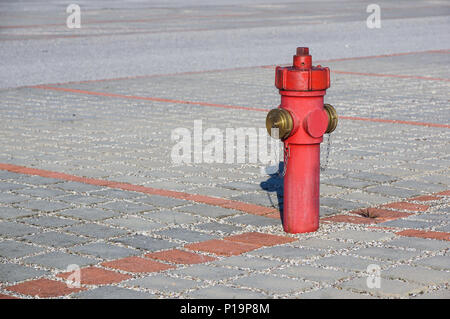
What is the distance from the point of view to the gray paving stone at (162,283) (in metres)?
4.96

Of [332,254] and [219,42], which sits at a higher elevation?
[219,42]

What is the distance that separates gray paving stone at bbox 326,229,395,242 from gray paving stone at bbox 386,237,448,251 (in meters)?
0.10

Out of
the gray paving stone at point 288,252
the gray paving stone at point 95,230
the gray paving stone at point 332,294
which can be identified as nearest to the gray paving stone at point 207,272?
the gray paving stone at point 288,252

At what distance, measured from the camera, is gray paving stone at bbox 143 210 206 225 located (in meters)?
6.43

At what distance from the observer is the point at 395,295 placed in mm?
4820

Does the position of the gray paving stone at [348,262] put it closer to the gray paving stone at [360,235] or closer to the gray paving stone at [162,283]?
the gray paving stone at [360,235]

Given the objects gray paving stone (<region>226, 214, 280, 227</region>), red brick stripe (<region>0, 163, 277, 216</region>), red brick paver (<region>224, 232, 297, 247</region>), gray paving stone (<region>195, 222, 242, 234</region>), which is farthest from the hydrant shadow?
red brick paver (<region>224, 232, 297, 247</region>)

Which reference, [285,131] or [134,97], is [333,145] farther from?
[134,97]

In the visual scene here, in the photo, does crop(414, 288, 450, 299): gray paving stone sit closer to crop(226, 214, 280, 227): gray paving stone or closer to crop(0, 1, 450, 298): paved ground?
crop(0, 1, 450, 298): paved ground

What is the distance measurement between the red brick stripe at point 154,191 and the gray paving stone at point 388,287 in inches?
67.0

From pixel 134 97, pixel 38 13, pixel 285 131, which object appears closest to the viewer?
pixel 285 131

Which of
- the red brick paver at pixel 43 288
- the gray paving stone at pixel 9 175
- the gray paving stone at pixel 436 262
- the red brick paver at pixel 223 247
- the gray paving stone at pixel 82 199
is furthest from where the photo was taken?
the gray paving stone at pixel 9 175
